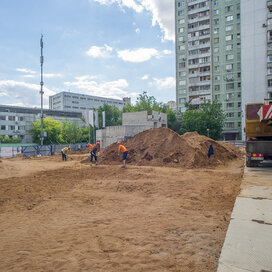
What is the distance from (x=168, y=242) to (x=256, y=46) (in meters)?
50.0

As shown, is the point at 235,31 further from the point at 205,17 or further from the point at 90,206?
the point at 90,206

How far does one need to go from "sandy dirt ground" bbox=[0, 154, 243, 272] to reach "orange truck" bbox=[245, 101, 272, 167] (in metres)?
3.69

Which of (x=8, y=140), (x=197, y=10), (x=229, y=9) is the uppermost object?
(x=197, y=10)

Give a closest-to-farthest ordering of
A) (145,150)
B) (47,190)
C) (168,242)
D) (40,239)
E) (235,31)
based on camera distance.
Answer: (168,242)
(40,239)
(47,190)
(145,150)
(235,31)

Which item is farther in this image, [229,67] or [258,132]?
[229,67]

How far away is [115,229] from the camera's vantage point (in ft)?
13.7

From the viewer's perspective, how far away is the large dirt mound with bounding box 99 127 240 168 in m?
14.7

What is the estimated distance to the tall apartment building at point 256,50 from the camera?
138 ft

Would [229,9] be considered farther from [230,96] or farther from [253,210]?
[253,210]

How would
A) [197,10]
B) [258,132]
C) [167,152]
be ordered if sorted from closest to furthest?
[258,132], [167,152], [197,10]

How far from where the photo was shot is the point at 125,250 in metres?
3.33

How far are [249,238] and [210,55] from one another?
5435cm

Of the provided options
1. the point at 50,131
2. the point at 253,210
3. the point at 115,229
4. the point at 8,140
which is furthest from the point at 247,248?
the point at 8,140

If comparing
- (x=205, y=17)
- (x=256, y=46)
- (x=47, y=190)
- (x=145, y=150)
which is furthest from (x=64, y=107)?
(x=47, y=190)
